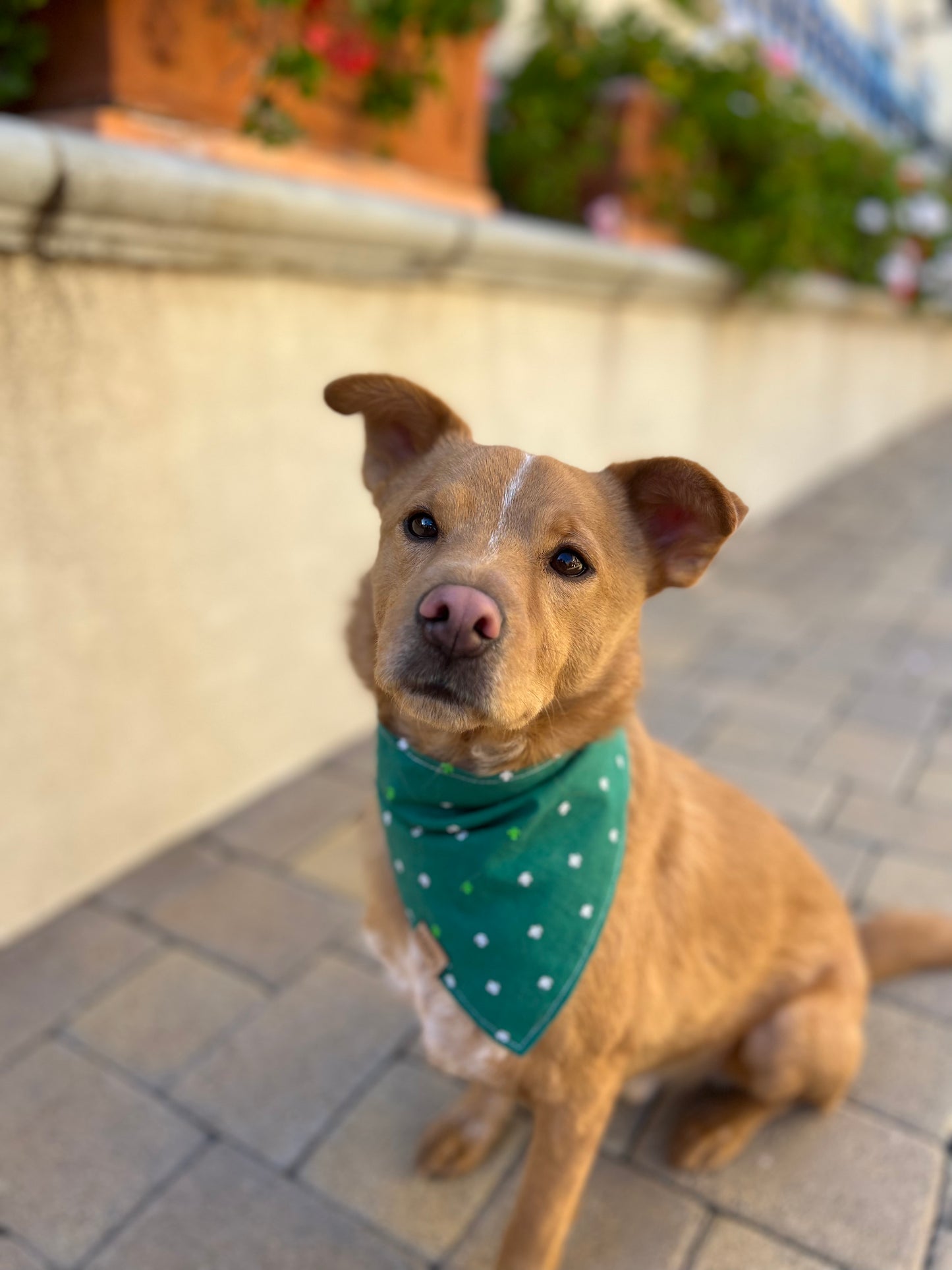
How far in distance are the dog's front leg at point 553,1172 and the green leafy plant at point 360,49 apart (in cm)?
286

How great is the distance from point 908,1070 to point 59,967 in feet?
7.68

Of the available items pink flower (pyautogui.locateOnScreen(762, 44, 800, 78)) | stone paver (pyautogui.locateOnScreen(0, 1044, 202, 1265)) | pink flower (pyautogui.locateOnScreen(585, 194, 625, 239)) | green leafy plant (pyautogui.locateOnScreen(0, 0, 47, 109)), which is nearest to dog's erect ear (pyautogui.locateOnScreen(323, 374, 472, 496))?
stone paver (pyautogui.locateOnScreen(0, 1044, 202, 1265))

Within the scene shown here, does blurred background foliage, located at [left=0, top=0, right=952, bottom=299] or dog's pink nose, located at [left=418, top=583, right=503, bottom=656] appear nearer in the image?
dog's pink nose, located at [left=418, top=583, right=503, bottom=656]

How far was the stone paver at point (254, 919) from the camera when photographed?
8.63ft

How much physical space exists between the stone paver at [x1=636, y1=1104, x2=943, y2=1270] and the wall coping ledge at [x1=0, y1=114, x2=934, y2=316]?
2729 millimetres

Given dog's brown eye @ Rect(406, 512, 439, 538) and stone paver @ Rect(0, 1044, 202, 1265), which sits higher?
dog's brown eye @ Rect(406, 512, 439, 538)

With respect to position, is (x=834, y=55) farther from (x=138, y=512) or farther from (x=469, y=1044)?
(x=469, y=1044)

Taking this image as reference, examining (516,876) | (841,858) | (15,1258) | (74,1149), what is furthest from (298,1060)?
(841,858)

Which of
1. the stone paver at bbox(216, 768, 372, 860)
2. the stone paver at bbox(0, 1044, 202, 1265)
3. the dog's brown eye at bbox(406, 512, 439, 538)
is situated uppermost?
the dog's brown eye at bbox(406, 512, 439, 538)

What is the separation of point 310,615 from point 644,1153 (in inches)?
87.6

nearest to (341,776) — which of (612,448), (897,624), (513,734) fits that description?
(513,734)

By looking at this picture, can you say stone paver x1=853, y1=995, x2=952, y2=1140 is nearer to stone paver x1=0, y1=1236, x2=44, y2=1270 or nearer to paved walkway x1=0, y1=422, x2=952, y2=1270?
paved walkway x1=0, y1=422, x2=952, y2=1270

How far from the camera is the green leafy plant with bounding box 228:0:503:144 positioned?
284 cm

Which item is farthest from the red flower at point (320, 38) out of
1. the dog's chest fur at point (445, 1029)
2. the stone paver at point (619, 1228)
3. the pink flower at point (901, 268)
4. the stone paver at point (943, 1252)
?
the pink flower at point (901, 268)
